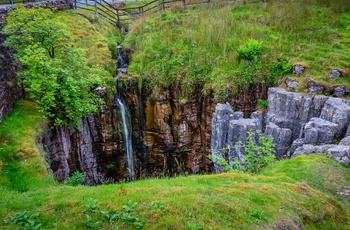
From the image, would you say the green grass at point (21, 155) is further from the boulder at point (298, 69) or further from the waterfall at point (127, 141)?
the boulder at point (298, 69)

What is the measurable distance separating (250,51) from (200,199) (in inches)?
443

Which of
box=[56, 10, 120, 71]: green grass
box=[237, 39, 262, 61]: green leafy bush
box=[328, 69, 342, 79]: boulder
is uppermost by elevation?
box=[56, 10, 120, 71]: green grass

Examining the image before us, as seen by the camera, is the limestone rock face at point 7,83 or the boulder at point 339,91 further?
the boulder at point 339,91

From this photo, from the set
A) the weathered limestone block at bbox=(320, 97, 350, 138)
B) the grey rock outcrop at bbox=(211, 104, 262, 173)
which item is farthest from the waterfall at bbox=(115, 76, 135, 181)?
the weathered limestone block at bbox=(320, 97, 350, 138)

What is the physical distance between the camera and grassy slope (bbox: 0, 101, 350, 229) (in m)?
6.38

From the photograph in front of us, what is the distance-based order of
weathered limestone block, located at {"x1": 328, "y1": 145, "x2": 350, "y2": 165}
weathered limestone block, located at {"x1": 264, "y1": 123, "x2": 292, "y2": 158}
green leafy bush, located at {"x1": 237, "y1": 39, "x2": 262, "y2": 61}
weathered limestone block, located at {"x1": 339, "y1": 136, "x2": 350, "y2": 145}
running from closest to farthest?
weathered limestone block, located at {"x1": 328, "y1": 145, "x2": 350, "y2": 165} < weathered limestone block, located at {"x1": 339, "y1": 136, "x2": 350, "y2": 145} < weathered limestone block, located at {"x1": 264, "y1": 123, "x2": 292, "y2": 158} < green leafy bush, located at {"x1": 237, "y1": 39, "x2": 262, "y2": 61}

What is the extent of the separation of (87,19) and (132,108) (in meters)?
8.77

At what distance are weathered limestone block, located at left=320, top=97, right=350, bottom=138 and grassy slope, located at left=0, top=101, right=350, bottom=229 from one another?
2.24 m

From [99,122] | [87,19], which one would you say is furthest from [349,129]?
[87,19]

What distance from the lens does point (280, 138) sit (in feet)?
40.2

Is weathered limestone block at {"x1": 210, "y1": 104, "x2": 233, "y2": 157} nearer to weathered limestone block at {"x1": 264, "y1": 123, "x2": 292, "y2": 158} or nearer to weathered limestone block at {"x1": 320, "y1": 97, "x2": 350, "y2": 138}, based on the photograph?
weathered limestone block at {"x1": 264, "y1": 123, "x2": 292, "y2": 158}

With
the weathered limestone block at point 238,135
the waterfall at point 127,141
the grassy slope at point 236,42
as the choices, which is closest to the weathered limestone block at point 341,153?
the weathered limestone block at point 238,135

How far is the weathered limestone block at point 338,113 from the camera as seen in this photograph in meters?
11.5

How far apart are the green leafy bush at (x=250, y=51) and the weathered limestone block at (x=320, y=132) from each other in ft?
19.2
